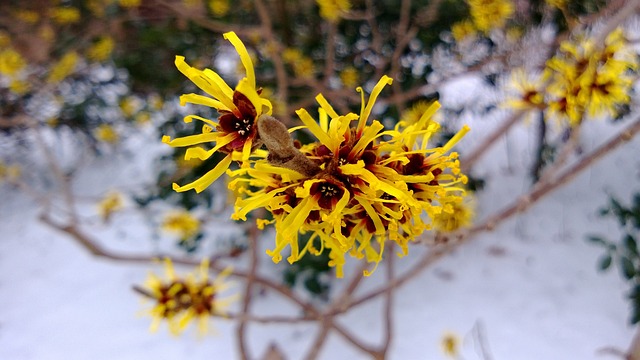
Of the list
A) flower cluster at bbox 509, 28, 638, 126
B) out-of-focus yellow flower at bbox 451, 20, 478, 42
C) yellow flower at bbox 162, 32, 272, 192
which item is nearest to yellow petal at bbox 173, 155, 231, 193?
yellow flower at bbox 162, 32, 272, 192

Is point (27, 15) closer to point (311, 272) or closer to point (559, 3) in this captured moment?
point (311, 272)

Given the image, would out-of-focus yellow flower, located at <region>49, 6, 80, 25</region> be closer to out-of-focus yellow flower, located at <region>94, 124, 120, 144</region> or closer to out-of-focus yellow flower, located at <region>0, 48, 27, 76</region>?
out-of-focus yellow flower, located at <region>0, 48, 27, 76</region>

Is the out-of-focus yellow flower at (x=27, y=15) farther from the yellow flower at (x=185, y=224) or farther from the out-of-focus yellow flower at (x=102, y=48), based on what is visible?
the yellow flower at (x=185, y=224)

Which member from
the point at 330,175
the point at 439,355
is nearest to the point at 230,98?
the point at 330,175

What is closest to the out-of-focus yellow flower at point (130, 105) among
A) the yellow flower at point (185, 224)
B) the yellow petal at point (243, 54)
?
the yellow flower at point (185, 224)

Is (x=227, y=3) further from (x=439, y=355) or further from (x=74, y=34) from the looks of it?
(x=439, y=355)

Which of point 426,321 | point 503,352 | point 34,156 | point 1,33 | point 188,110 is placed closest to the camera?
point 503,352
